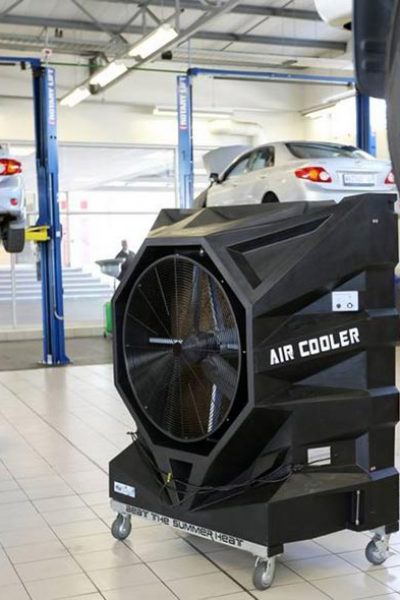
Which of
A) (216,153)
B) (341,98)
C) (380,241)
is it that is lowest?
(380,241)

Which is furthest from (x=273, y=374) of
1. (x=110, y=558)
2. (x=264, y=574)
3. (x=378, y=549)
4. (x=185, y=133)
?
(x=185, y=133)

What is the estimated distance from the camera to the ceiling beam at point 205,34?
42.0 feet

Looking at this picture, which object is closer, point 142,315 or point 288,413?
point 288,413

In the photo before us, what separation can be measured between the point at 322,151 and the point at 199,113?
6.95m

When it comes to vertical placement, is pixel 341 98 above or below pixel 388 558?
above

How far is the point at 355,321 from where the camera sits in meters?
3.32

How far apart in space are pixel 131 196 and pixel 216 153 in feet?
16.3

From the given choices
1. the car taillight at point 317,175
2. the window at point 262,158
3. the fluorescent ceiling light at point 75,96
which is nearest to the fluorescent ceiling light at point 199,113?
the fluorescent ceiling light at point 75,96

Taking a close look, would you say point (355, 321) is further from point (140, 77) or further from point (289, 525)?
point (140, 77)

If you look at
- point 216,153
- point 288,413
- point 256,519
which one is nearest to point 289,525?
point 256,519

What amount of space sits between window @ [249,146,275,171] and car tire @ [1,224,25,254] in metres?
4.28

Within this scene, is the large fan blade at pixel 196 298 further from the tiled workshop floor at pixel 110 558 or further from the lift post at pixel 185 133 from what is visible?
the lift post at pixel 185 133

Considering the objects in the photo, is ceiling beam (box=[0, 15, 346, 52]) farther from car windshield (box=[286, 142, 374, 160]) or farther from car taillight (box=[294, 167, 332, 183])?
car taillight (box=[294, 167, 332, 183])

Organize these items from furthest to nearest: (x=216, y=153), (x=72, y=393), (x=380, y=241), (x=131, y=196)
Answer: (x=131, y=196)
(x=216, y=153)
(x=72, y=393)
(x=380, y=241)
